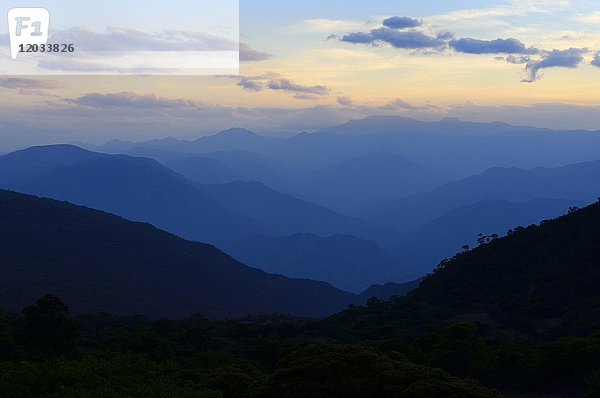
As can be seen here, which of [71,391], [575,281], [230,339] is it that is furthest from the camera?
[575,281]

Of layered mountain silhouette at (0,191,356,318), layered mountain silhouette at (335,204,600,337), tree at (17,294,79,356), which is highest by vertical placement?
tree at (17,294,79,356)

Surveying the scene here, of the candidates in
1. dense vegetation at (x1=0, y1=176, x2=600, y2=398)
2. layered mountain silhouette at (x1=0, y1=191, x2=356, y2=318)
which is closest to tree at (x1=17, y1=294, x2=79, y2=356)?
dense vegetation at (x1=0, y1=176, x2=600, y2=398)

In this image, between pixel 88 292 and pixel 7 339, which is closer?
pixel 7 339

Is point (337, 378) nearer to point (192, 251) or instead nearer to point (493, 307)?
point (493, 307)

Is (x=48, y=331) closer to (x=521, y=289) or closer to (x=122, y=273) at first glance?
(x=521, y=289)

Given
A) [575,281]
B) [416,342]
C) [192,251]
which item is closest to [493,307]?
[575,281]

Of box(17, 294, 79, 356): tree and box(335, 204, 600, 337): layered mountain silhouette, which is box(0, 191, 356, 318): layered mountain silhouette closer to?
box(335, 204, 600, 337): layered mountain silhouette

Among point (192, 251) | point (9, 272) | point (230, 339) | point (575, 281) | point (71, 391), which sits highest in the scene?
point (71, 391)
